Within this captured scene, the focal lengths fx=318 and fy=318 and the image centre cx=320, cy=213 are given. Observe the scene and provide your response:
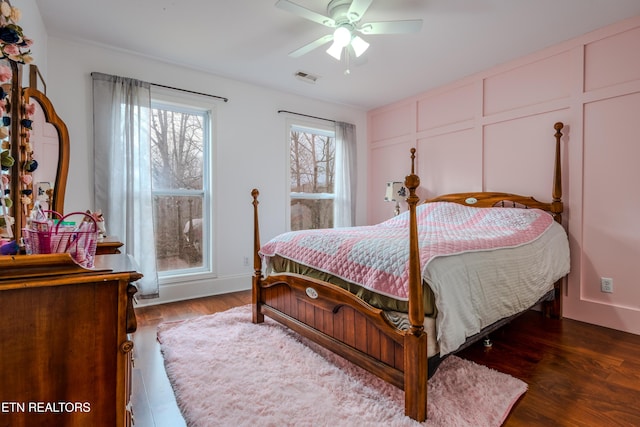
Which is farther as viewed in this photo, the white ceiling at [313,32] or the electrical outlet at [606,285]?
the electrical outlet at [606,285]

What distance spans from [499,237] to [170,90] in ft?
11.0

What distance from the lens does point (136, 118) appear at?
3.08m

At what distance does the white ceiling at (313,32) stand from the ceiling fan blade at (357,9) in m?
0.24

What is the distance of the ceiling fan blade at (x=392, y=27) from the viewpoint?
7.24ft

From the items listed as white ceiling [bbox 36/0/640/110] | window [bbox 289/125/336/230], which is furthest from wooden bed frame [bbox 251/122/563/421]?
window [bbox 289/125/336/230]

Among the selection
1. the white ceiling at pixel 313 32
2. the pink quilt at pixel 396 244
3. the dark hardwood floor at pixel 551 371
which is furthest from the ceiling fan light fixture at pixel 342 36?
the dark hardwood floor at pixel 551 371

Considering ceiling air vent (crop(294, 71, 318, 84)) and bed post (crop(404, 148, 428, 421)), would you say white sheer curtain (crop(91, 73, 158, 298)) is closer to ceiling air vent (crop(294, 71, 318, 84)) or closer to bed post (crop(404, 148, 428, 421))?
ceiling air vent (crop(294, 71, 318, 84))

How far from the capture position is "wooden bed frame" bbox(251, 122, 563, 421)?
144 centimetres

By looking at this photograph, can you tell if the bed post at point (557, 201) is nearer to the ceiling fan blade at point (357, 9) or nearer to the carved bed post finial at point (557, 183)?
the carved bed post finial at point (557, 183)

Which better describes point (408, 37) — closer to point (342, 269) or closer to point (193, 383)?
point (342, 269)

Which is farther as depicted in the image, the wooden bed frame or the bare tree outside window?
the bare tree outside window

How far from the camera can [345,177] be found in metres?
4.62

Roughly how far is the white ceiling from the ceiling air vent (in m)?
0.09

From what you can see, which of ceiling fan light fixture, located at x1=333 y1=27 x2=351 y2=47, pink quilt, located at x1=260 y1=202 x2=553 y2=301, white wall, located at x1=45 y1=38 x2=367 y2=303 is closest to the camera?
pink quilt, located at x1=260 y1=202 x2=553 y2=301
